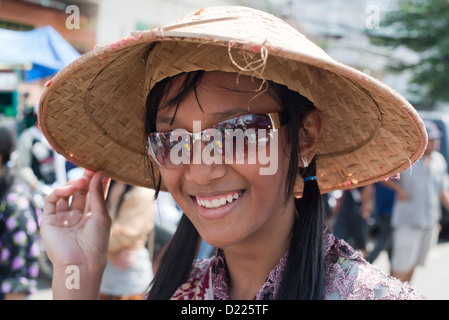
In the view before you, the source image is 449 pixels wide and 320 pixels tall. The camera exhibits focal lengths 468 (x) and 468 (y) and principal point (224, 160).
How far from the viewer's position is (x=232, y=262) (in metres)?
1.74

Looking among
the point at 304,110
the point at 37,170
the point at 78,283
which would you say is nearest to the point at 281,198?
the point at 304,110

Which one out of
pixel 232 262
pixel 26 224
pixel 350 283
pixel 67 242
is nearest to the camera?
pixel 350 283

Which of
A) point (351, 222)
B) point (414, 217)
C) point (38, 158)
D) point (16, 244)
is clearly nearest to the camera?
point (16, 244)

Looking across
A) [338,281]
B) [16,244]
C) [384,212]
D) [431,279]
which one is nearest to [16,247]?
[16,244]

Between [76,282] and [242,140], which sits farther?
[76,282]

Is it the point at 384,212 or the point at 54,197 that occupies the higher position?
the point at 54,197

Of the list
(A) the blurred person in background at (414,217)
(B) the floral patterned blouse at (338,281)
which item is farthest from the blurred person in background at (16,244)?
(A) the blurred person in background at (414,217)

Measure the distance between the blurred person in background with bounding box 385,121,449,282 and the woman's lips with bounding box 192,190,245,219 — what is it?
437 centimetres

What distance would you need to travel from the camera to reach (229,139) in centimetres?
141

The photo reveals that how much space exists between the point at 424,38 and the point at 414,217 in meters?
13.7

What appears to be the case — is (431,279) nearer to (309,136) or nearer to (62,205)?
(309,136)

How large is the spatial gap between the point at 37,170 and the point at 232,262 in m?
4.97

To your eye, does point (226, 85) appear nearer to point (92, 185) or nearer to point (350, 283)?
point (350, 283)

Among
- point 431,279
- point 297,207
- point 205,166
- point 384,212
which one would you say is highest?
point 205,166
